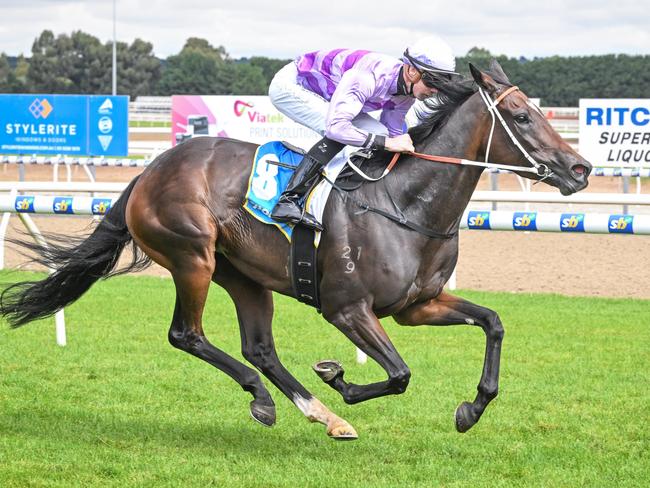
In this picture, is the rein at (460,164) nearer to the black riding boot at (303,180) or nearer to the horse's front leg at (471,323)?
the black riding boot at (303,180)

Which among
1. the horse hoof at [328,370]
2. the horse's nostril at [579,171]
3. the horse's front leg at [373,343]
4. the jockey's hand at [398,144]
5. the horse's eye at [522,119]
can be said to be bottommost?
the horse hoof at [328,370]

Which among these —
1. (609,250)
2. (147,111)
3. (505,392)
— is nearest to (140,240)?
(505,392)

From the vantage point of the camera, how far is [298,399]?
5.26m

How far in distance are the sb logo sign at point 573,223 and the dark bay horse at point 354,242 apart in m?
2.38

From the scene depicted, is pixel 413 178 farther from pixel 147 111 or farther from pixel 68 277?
pixel 147 111

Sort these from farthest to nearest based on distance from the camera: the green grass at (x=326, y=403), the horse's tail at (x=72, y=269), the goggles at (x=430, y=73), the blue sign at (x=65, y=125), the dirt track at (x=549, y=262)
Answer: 1. the blue sign at (x=65, y=125)
2. the dirt track at (x=549, y=262)
3. the horse's tail at (x=72, y=269)
4. the goggles at (x=430, y=73)
5. the green grass at (x=326, y=403)

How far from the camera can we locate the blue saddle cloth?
5215 millimetres

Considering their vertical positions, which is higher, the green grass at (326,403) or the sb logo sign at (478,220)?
the sb logo sign at (478,220)

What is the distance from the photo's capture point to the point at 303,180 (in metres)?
5.14

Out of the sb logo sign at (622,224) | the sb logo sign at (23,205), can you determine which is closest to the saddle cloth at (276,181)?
the sb logo sign at (622,224)

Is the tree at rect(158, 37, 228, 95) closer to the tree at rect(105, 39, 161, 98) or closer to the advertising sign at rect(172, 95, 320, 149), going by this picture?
the tree at rect(105, 39, 161, 98)

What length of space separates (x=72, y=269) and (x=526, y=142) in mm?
2441

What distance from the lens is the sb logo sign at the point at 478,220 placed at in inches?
312

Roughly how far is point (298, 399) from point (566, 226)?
9.32 ft
